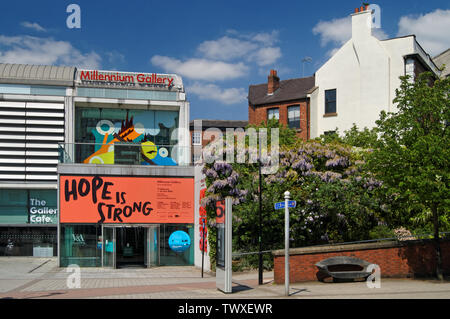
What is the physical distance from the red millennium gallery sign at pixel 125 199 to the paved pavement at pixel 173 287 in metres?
3.37

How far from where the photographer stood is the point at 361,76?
1527 inches

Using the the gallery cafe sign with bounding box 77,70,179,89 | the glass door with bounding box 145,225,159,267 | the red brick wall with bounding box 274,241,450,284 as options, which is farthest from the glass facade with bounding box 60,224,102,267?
the red brick wall with bounding box 274,241,450,284

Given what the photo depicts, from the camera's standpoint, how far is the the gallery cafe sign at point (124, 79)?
32906 millimetres

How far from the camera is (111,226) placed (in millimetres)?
25172

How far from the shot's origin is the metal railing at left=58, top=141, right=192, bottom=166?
26.0 m

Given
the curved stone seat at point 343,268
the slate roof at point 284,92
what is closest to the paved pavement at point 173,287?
the curved stone seat at point 343,268

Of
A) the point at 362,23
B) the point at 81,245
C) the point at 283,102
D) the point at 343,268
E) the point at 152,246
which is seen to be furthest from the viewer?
the point at 283,102

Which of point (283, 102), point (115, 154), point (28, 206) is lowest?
point (28, 206)

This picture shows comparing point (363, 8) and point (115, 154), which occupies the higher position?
point (363, 8)

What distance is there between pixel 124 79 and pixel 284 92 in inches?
689

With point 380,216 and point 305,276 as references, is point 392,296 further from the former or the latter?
point 380,216

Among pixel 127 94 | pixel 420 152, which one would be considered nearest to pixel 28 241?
pixel 127 94

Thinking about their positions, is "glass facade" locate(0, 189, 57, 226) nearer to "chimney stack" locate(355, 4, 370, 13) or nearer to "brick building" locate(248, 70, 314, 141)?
"brick building" locate(248, 70, 314, 141)

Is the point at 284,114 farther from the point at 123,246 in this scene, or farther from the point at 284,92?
the point at 123,246
